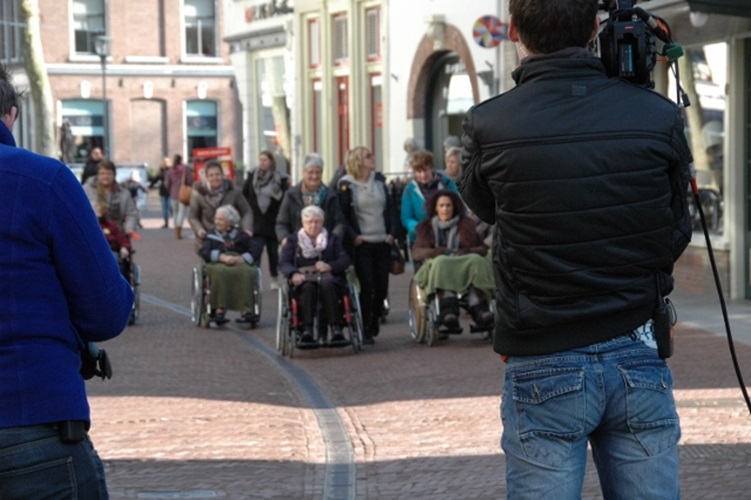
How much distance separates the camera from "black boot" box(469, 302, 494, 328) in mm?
13055

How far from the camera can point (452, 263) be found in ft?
43.3

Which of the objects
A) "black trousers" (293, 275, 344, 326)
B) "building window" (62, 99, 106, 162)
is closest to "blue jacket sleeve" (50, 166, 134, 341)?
"black trousers" (293, 275, 344, 326)

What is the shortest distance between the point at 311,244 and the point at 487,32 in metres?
8.70

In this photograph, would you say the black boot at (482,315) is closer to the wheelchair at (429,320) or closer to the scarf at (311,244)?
the wheelchair at (429,320)

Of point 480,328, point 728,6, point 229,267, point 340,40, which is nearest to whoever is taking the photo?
point 480,328

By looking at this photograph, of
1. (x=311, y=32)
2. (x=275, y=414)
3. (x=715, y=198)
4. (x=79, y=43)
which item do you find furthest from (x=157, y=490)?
(x=79, y=43)

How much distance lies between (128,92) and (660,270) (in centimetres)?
5560

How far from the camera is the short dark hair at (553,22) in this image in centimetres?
348

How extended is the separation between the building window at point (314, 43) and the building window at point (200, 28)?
26.9 m

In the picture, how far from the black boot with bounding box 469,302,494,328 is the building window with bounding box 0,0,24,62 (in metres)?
47.2

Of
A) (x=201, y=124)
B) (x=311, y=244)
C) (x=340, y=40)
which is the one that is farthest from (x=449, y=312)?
(x=201, y=124)

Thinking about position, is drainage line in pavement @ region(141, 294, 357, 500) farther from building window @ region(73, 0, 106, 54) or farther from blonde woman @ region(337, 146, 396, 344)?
building window @ region(73, 0, 106, 54)

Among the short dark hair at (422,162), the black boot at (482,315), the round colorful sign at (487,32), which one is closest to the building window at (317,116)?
the round colorful sign at (487,32)

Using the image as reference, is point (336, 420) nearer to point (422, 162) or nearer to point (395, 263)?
point (395, 263)
